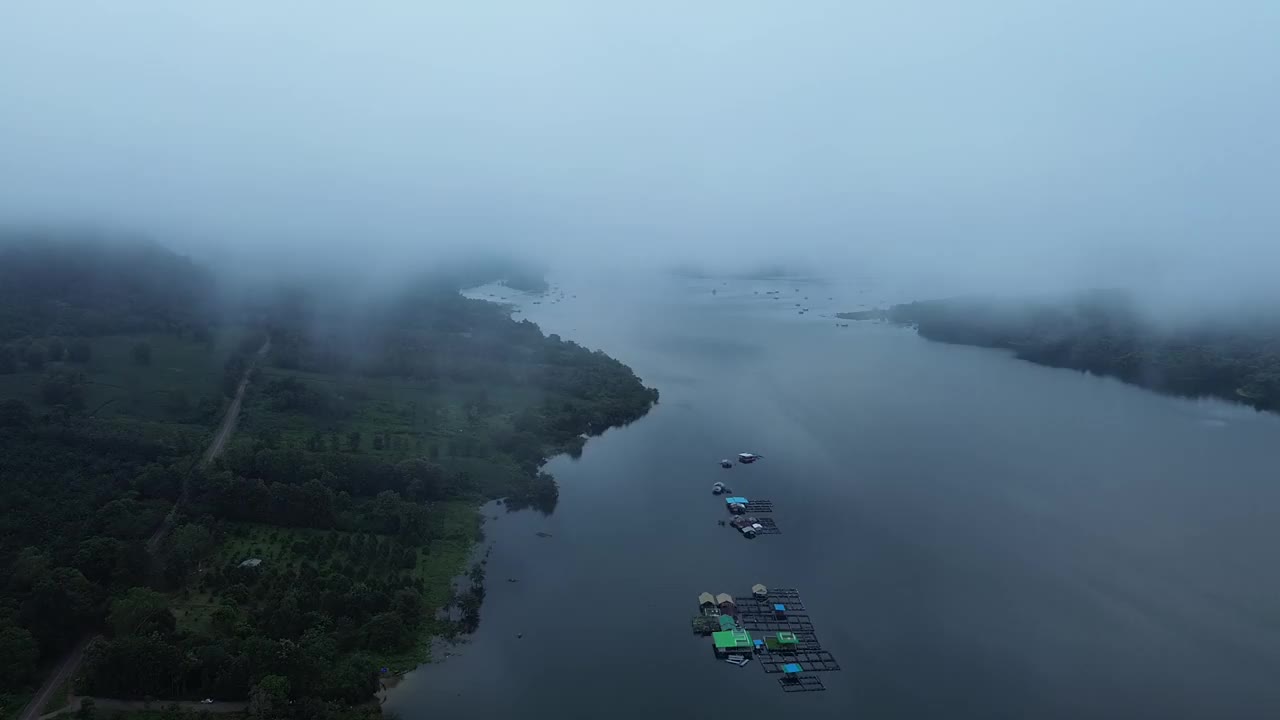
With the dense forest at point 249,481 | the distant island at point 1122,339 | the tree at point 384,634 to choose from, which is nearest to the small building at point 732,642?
the dense forest at point 249,481

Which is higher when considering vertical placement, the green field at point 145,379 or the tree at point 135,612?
the green field at point 145,379

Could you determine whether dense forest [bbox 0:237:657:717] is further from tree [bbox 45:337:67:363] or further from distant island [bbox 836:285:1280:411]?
distant island [bbox 836:285:1280:411]

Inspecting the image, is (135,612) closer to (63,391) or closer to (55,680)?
(55,680)

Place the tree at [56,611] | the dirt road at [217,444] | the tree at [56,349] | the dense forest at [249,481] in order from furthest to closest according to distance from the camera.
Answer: the tree at [56,349] → the dirt road at [217,444] → the tree at [56,611] → the dense forest at [249,481]

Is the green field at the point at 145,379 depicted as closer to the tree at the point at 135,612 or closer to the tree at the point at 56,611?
the tree at the point at 56,611

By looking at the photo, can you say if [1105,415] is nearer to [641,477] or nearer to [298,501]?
[641,477]

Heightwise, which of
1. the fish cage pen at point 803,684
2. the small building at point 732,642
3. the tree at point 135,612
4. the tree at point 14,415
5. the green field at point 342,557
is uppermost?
the tree at point 14,415
